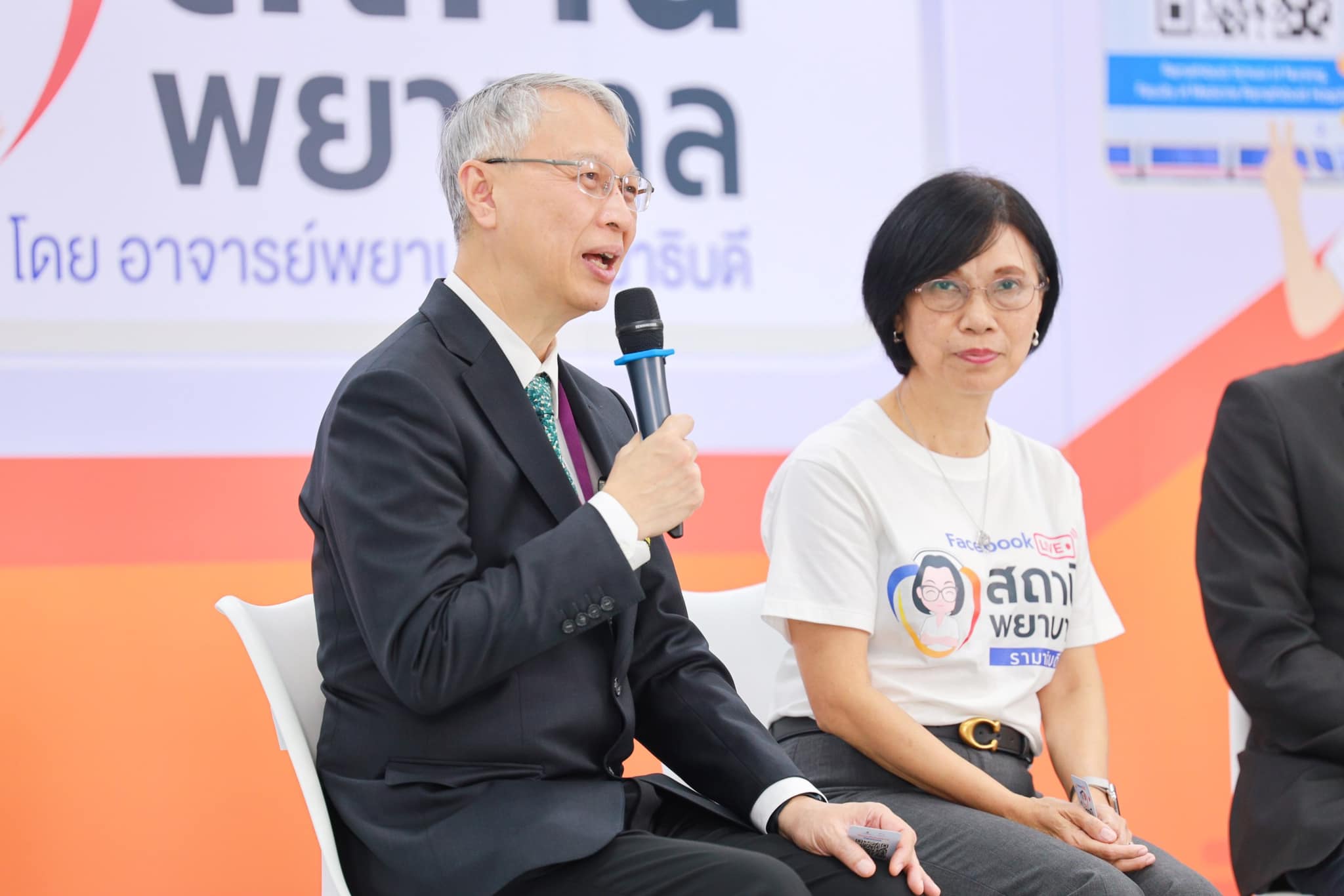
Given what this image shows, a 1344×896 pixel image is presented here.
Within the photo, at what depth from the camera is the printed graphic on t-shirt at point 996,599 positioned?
2088 millimetres

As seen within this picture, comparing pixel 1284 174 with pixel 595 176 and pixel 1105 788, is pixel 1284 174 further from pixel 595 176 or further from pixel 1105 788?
pixel 595 176

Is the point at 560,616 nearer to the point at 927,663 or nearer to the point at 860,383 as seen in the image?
the point at 927,663

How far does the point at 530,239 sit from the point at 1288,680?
1.28 metres

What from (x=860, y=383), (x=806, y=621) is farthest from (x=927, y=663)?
(x=860, y=383)

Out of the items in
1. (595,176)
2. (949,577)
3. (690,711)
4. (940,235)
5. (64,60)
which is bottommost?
(690,711)

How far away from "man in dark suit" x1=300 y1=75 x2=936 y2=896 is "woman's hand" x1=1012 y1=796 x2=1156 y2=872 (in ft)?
1.09

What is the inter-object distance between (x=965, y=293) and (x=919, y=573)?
464mm

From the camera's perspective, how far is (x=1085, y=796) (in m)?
1.97

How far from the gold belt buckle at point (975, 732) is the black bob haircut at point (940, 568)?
0.53ft

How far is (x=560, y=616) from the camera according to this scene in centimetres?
158

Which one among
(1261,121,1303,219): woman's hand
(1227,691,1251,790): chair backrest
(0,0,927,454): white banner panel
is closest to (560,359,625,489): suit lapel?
(1227,691,1251,790): chair backrest

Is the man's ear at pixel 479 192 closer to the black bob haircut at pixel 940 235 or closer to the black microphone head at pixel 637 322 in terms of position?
the black microphone head at pixel 637 322

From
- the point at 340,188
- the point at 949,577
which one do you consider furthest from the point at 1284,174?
the point at 340,188

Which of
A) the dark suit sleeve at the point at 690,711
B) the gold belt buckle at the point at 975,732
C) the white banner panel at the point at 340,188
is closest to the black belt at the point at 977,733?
the gold belt buckle at the point at 975,732
